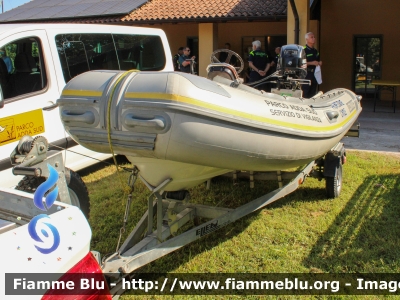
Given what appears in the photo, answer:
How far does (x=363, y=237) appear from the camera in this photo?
13.0ft

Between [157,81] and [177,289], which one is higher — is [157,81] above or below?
above

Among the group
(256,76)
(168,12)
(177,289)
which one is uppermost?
(168,12)

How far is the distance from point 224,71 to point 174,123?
3.84ft

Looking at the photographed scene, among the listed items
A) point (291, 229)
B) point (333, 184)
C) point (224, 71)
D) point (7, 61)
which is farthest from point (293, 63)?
point (7, 61)

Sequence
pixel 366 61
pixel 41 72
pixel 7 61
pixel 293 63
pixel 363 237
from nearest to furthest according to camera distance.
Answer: pixel 363 237 → pixel 7 61 → pixel 41 72 → pixel 293 63 → pixel 366 61

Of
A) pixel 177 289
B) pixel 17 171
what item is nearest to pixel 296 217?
pixel 177 289

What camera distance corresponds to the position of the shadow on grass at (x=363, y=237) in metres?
3.54

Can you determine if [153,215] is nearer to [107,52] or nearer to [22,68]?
[22,68]

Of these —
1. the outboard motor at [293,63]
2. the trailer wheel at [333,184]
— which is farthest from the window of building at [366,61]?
the trailer wheel at [333,184]

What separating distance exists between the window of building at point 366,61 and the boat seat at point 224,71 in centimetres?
1086

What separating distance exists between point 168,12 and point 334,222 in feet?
34.5

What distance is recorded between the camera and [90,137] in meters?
2.93

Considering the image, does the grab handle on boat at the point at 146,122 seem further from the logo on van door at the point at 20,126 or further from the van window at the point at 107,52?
the van window at the point at 107,52

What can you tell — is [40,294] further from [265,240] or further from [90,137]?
[265,240]
